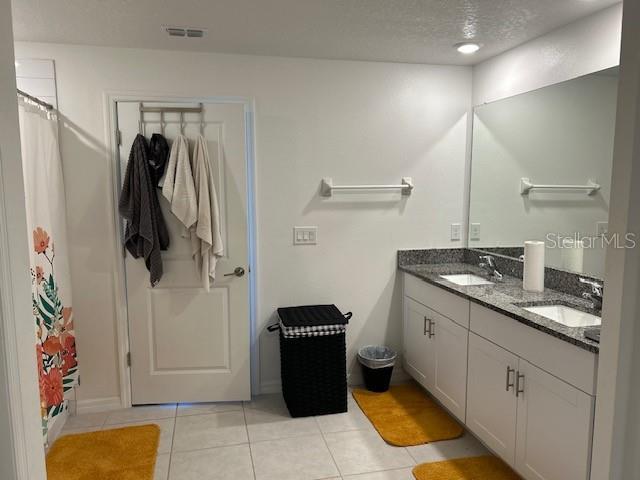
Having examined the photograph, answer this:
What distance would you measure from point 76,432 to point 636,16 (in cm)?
328

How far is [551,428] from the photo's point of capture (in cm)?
204

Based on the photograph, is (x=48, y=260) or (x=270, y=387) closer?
(x=48, y=260)

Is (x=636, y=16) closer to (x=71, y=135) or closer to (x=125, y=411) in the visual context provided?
(x=71, y=135)

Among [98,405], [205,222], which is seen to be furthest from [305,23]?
[98,405]

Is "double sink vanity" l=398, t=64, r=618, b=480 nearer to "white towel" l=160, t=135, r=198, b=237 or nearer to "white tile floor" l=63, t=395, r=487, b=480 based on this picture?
"white tile floor" l=63, t=395, r=487, b=480

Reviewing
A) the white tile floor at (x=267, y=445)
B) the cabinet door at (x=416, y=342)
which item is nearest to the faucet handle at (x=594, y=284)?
the cabinet door at (x=416, y=342)

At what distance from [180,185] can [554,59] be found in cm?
233

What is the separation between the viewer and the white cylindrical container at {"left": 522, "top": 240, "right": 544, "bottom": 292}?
2670 millimetres

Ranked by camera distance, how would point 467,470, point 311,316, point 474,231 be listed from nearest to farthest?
point 467,470, point 311,316, point 474,231

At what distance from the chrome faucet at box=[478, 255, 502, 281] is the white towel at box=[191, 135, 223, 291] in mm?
1813

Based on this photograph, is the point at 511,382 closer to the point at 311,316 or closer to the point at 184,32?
the point at 311,316

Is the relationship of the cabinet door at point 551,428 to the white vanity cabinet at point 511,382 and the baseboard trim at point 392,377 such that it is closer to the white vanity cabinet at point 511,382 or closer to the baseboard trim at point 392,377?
the white vanity cabinet at point 511,382

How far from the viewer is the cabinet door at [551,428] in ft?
6.15

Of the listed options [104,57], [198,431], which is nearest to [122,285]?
[198,431]
